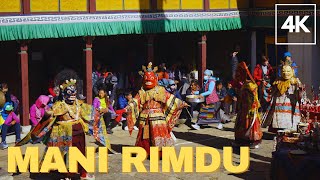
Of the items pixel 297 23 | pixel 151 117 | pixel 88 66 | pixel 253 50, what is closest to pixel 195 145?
pixel 151 117

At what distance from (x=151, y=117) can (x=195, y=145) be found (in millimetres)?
2245

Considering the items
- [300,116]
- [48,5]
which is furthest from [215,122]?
[48,5]

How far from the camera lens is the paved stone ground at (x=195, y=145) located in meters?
14.5

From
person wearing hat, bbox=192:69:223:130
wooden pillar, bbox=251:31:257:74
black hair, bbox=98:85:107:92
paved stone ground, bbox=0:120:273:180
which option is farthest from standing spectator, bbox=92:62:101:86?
wooden pillar, bbox=251:31:257:74

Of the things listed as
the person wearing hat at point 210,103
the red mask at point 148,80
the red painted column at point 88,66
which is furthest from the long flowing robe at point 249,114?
the red painted column at point 88,66

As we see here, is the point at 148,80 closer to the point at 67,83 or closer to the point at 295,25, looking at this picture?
the point at 67,83

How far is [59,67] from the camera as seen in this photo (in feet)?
71.8

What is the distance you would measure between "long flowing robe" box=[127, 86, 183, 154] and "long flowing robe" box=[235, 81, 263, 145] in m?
1.79

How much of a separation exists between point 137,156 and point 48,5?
17.5ft

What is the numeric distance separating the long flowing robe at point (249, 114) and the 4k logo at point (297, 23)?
682 centimetres

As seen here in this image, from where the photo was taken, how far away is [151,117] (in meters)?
15.5

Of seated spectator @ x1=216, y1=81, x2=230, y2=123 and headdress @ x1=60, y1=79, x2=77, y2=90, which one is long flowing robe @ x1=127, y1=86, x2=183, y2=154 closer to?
A: headdress @ x1=60, y1=79, x2=77, y2=90

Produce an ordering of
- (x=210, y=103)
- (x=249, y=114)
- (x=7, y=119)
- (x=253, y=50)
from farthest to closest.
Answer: (x=253, y=50), (x=210, y=103), (x=7, y=119), (x=249, y=114)

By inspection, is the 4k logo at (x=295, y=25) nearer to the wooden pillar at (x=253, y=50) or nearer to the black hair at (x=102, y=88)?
the wooden pillar at (x=253, y=50)
